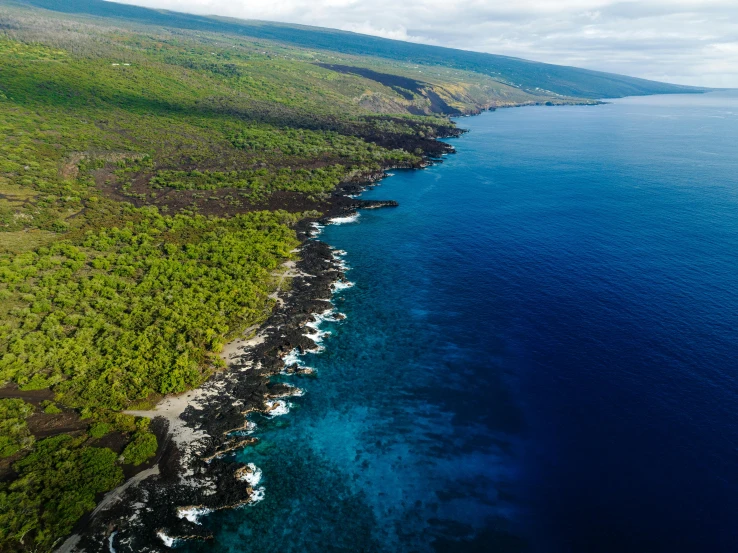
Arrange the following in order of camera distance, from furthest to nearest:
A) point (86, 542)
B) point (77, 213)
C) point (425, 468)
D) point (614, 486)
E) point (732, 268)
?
point (77, 213) < point (732, 268) < point (425, 468) < point (614, 486) < point (86, 542)

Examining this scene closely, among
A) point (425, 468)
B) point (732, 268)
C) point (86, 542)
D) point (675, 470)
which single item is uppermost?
point (732, 268)

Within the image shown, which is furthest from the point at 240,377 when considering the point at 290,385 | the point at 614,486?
the point at 614,486

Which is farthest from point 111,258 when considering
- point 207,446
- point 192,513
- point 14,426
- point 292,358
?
point 192,513

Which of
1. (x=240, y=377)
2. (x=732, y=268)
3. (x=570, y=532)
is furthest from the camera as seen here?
(x=732, y=268)

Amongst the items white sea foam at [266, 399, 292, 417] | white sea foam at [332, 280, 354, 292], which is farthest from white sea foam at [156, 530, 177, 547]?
white sea foam at [332, 280, 354, 292]

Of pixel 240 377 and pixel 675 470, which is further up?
pixel 675 470

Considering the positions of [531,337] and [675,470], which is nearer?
[675,470]

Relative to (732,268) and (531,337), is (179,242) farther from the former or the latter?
(732,268)
